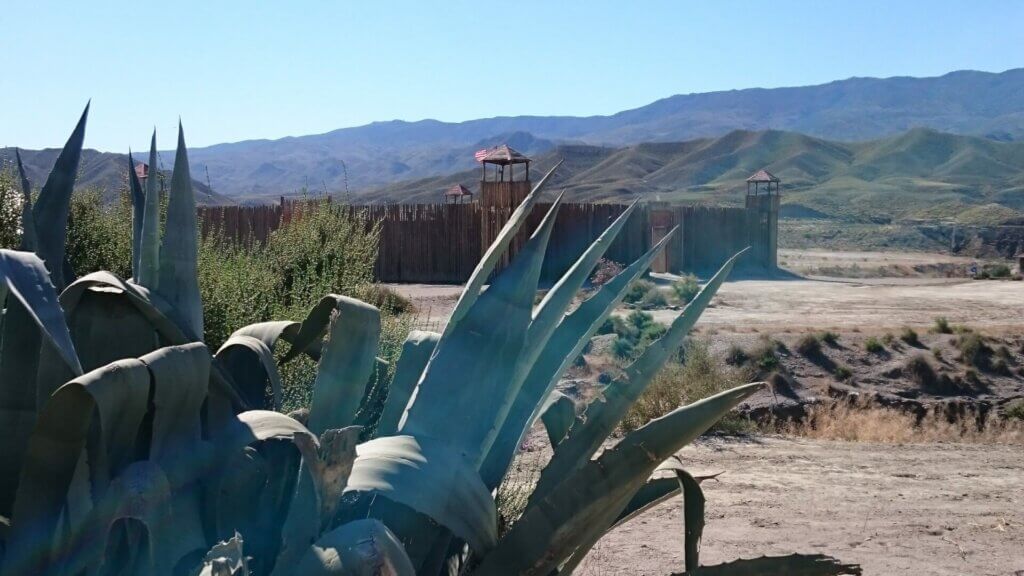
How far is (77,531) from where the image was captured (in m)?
1.47

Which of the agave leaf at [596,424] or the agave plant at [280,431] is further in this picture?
the agave leaf at [596,424]

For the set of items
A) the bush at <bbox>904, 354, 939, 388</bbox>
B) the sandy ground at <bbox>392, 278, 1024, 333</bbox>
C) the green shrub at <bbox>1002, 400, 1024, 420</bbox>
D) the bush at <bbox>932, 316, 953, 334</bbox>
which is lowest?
the green shrub at <bbox>1002, 400, 1024, 420</bbox>

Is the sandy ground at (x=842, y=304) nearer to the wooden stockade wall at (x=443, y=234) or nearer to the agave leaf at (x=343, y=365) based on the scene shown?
the wooden stockade wall at (x=443, y=234)

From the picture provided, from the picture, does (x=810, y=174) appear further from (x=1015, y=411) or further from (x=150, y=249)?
(x=150, y=249)

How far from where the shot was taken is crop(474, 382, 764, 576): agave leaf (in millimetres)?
1746

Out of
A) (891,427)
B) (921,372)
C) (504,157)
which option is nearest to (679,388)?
(891,427)

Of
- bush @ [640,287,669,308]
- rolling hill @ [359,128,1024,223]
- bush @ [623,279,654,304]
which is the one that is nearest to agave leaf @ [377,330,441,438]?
bush @ [640,287,669,308]

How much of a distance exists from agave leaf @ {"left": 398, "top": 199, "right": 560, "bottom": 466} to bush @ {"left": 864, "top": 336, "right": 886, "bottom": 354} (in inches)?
700

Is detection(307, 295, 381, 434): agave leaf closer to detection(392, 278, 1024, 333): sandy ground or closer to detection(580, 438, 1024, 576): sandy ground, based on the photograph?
detection(580, 438, 1024, 576): sandy ground

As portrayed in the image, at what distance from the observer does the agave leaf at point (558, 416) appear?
239 cm

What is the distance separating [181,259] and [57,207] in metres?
0.38

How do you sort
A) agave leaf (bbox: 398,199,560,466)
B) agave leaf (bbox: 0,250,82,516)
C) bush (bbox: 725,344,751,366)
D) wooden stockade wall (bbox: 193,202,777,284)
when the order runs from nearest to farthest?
1. agave leaf (bbox: 0,250,82,516)
2. agave leaf (bbox: 398,199,560,466)
3. bush (bbox: 725,344,751,366)
4. wooden stockade wall (bbox: 193,202,777,284)

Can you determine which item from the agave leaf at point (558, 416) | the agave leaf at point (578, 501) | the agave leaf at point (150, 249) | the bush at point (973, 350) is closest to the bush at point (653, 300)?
the bush at point (973, 350)

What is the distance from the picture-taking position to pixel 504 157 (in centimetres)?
2847
